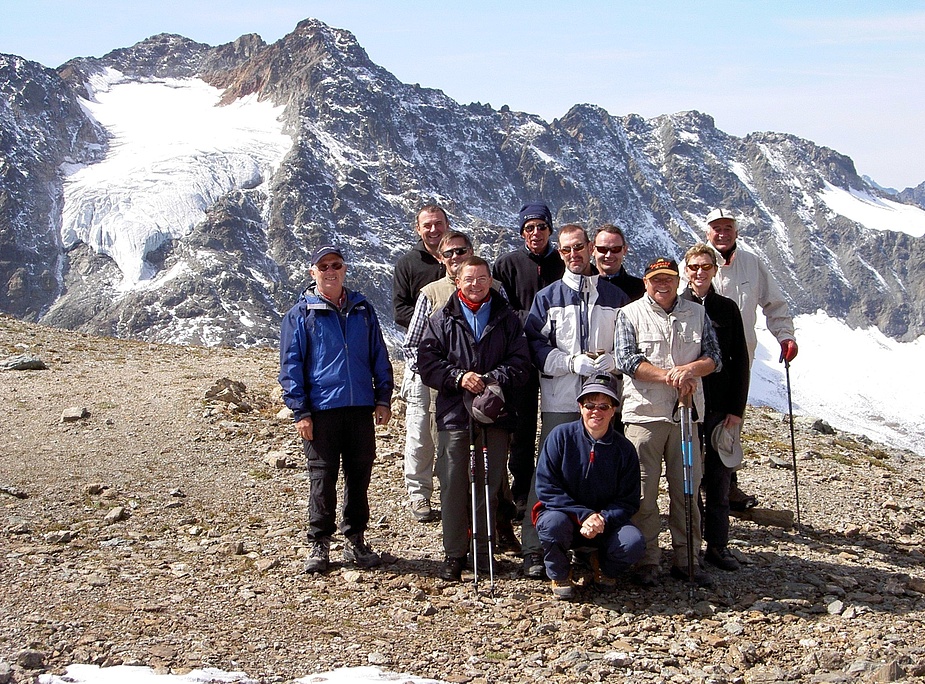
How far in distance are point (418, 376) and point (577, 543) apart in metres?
2.88

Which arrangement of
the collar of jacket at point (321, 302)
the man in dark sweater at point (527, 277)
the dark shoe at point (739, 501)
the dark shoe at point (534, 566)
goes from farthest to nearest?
the dark shoe at point (739, 501), the man in dark sweater at point (527, 277), the collar of jacket at point (321, 302), the dark shoe at point (534, 566)

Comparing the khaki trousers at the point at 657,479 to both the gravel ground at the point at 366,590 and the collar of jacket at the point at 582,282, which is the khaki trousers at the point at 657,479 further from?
the collar of jacket at the point at 582,282

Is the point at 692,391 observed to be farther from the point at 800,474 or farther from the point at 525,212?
the point at 800,474

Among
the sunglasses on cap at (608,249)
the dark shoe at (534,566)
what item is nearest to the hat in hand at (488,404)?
the dark shoe at (534,566)

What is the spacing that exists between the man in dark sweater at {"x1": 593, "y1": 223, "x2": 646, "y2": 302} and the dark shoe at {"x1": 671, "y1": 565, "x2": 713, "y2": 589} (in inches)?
98.1

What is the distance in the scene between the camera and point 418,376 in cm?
1001

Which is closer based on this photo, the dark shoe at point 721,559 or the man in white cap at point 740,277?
the dark shoe at point 721,559

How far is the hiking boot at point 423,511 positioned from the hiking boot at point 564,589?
2623mm

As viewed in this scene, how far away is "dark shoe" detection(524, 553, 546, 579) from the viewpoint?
27.3ft

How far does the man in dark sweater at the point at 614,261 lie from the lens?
8.75 m

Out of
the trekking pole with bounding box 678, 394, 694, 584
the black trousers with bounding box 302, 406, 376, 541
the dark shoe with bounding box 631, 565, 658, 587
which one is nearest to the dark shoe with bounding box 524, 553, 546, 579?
the dark shoe with bounding box 631, 565, 658, 587

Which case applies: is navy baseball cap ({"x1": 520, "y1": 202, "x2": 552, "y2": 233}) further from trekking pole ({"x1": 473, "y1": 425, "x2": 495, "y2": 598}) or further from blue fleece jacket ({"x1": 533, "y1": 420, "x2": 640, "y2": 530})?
blue fleece jacket ({"x1": 533, "y1": 420, "x2": 640, "y2": 530})

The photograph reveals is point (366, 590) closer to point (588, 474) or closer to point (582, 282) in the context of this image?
point (588, 474)

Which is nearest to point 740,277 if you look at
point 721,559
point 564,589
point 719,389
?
point 719,389
